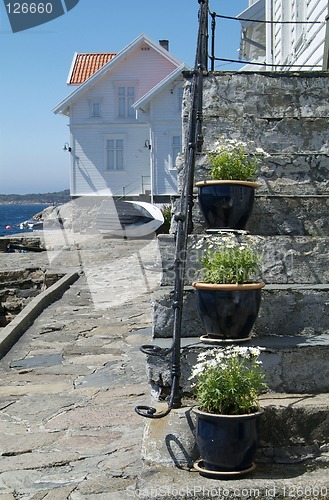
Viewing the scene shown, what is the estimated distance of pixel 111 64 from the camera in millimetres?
31672

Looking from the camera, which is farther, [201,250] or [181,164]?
[181,164]

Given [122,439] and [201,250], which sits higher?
[201,250]

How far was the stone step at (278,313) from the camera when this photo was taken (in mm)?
4172

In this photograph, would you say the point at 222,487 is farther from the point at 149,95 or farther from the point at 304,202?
the point at 149,95

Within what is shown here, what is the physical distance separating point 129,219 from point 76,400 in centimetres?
1910

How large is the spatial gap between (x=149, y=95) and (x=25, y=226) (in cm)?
3071

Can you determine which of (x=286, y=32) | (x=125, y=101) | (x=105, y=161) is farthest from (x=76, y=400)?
(x=125, y=101)

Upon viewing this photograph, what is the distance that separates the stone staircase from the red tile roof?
2914cm

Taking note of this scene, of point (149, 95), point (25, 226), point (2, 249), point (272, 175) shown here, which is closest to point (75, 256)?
point (2, 249)

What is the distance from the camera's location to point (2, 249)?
69.3 feet

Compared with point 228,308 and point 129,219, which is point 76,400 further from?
point 129,219

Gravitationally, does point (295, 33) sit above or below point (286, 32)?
below

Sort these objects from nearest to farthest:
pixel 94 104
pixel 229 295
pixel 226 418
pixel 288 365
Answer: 1. pixel 226 418
2. pixel 229 295
3. pixel 288 365
4. pixel 94 104

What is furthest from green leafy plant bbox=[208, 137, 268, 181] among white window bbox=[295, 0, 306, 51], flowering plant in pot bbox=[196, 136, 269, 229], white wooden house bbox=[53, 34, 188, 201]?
white wooden house bbox=[53, 34, 188, 201]
